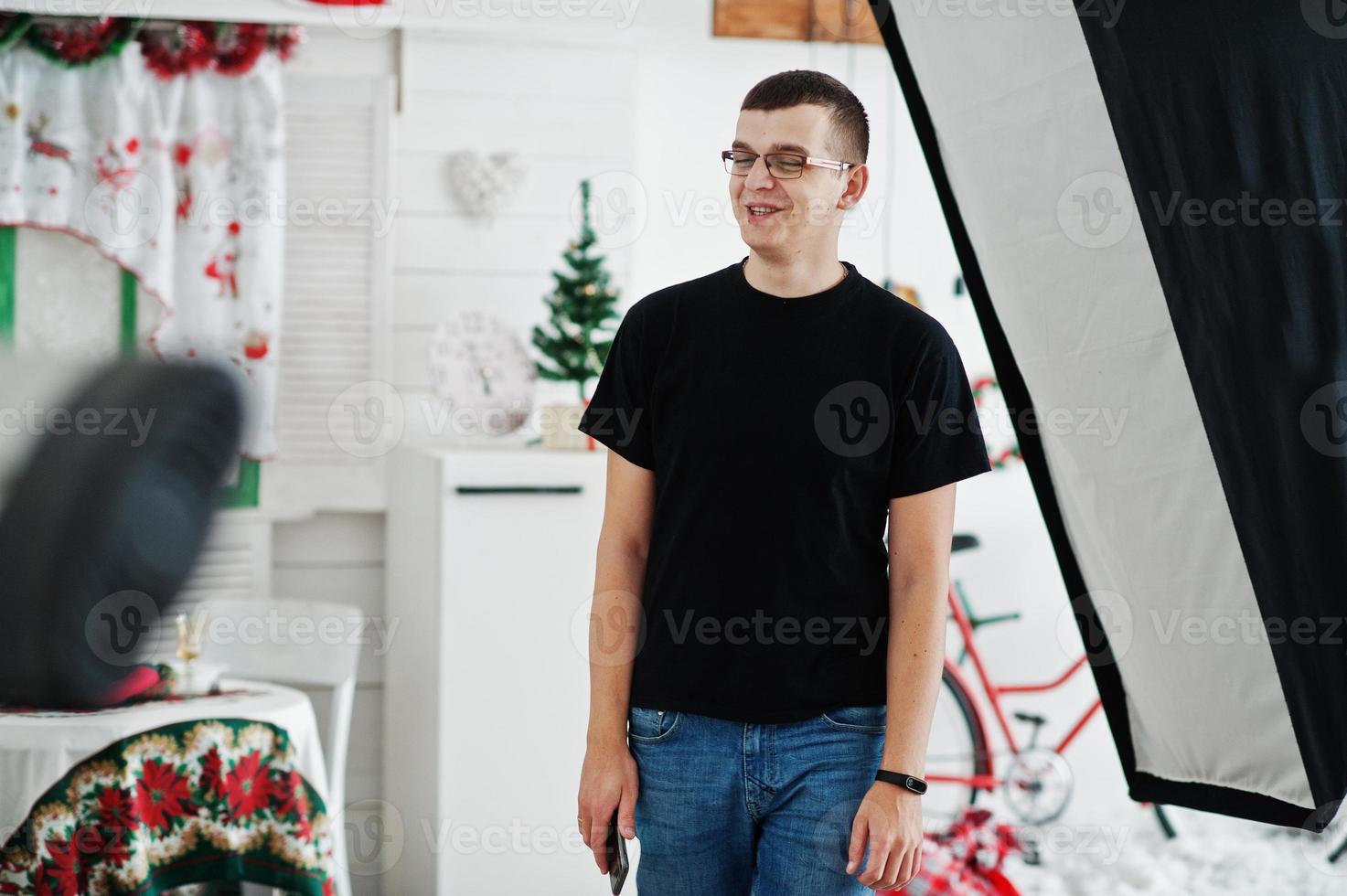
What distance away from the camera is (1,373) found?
79cm

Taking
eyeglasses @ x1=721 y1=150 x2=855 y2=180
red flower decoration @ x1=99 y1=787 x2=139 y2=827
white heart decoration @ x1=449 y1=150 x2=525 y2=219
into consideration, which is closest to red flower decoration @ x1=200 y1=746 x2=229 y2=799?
red flower decoration @ x1=99 y1=787 x2=139 y2=827

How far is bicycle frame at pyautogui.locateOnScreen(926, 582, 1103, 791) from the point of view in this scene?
3424mm

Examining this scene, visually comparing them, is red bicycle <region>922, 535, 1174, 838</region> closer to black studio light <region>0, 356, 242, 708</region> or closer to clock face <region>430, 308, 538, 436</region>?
clock face <region>430, 308, 538, 436</region>

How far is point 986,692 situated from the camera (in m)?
3.56

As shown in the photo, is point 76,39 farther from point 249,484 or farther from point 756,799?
point 756,799

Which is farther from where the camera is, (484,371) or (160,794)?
(484,371)

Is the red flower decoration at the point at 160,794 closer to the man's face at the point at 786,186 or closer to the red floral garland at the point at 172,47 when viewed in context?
the man's face at the point at 786,186

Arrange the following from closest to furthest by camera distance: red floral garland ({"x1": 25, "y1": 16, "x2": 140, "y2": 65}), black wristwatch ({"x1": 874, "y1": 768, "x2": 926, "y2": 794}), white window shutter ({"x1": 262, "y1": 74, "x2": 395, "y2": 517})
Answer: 1. black wristwatch ({"x1": 874, "y1": 768, "x2": 926, "y2": 794})
2. red floral garland ({"x1": 25, "y1": 16, "x2": 140, "y2": 65})
3. white window shutter ({"x1": 262, "y1": 74, "x2": 395, "y2": 517})

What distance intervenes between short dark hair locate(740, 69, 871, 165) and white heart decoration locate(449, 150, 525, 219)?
2261mm

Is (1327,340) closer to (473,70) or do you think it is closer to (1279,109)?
(1279,109)

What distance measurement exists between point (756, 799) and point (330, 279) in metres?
2.56

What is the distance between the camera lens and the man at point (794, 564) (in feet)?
4.12

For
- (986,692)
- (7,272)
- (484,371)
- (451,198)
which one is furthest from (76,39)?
(986,692)

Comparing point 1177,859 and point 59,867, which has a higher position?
point 59,867
